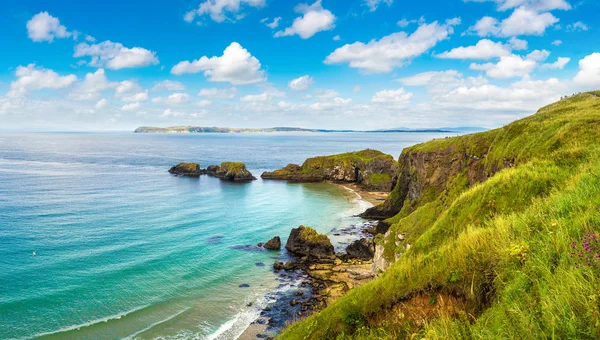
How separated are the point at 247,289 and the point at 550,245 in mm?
33530

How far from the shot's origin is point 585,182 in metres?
10.0

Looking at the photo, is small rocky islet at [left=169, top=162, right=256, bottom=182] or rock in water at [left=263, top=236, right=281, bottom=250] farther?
small rocky islet at [left=169, top=162, right=256, bottom=182]

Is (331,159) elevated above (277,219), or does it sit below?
above

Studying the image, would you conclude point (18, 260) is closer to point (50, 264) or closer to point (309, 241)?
point (50, 264)

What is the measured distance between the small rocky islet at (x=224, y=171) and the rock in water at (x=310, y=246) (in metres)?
65.8

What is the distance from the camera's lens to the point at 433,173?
53281mm

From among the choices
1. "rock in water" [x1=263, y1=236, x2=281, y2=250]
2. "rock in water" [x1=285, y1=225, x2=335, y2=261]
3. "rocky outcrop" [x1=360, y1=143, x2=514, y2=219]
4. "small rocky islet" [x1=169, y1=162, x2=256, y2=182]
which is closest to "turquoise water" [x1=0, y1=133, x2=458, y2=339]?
"rock in water" [x1=263, y1=236, x2=281, y2=250]

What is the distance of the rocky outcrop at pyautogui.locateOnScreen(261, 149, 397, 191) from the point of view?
4107 inches

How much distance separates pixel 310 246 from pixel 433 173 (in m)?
22.3

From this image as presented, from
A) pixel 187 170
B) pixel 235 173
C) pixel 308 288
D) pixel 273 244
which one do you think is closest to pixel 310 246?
pixel 273 244

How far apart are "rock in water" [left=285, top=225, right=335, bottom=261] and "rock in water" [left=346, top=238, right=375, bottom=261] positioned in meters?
2.54

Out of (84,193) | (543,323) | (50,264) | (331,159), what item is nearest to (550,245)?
(543,323)

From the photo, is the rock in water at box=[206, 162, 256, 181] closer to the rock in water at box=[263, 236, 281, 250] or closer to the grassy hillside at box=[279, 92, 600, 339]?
the rock in water at box=[263, 236, 281, 250]

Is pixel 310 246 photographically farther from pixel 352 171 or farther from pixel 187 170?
pixel 187 170
